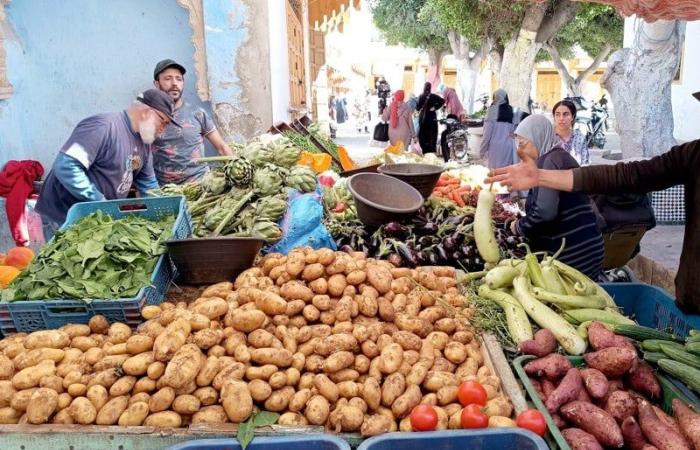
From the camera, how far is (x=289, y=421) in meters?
1.97

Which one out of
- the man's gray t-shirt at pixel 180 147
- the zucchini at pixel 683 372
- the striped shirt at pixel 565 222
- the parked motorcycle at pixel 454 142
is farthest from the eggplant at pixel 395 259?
the parked motorcycle at pixel 454 142

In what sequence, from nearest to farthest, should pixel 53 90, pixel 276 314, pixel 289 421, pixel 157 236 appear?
pixel 289 421 → pixel 276 314 → pixel 157 236 → pixel 53 90

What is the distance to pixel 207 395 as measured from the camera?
6.71ft

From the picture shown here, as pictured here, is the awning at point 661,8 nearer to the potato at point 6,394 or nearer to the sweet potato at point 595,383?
the sweet potato at point 595,383

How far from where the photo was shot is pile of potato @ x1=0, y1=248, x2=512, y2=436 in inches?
79.0

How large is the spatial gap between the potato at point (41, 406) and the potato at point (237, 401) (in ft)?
2.12

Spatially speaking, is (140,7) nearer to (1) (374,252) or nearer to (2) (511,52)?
(1) (374,252)

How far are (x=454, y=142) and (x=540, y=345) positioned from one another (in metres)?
14.5

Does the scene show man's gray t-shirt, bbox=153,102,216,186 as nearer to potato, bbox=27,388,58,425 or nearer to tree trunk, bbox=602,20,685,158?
potato, bbox=27,388,58,425

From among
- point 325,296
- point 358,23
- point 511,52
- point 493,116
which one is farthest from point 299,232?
point 358,23

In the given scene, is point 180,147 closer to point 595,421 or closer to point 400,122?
point 595,421

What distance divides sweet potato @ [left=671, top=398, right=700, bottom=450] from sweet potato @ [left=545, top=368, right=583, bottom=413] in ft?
1.14

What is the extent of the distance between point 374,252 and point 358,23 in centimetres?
3449

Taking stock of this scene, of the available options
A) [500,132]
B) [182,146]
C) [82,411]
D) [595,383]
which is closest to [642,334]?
[595,383]
